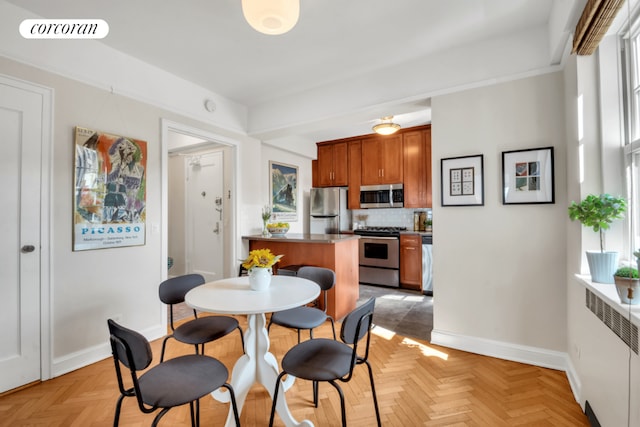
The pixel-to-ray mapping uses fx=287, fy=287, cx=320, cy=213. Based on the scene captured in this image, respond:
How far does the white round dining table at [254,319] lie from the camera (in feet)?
5.07

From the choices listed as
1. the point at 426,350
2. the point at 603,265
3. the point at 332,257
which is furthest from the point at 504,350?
the point at 332,257

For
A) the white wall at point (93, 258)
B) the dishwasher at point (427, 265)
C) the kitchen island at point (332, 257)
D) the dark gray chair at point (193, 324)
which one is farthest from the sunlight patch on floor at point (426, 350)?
the white wall at point (93, 258)

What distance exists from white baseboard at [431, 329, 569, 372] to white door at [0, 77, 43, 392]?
10.7ft

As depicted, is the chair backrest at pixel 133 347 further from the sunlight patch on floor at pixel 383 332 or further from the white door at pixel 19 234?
the sunlight patch on floor at pixel 383 332

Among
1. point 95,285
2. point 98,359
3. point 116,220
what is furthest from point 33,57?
point 98,359

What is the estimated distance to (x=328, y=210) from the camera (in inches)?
216

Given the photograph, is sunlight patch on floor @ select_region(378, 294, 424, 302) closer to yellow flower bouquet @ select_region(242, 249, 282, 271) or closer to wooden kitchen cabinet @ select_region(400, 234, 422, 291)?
wooden kitchen cabinet @ select_region(400, 234, 422, 291)

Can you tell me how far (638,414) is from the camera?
1.14 m

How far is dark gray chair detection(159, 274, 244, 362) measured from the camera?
1855 millimetres

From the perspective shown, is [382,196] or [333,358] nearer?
[333,358]

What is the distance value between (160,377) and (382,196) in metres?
4.42

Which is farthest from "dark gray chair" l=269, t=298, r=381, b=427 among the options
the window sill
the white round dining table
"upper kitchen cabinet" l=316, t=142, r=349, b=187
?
"upper kitchen cabinet" l=316, t=142, r=349, b=187

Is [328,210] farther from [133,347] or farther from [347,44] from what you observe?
[133,347]

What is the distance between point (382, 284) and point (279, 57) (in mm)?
3750
